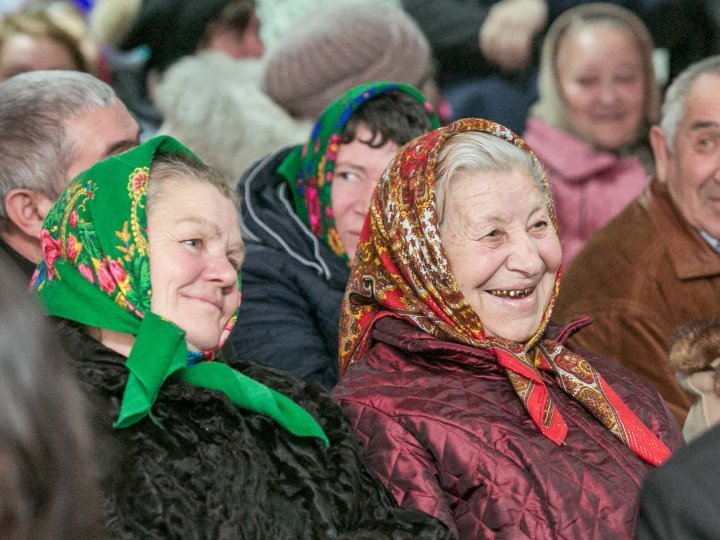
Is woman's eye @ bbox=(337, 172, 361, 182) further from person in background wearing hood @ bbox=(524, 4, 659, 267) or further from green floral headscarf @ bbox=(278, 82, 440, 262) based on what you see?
person in background wearing hood @ bbox=(524, 4, 659, 267)

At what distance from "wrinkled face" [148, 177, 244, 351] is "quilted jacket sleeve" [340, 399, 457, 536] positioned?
1.30ft

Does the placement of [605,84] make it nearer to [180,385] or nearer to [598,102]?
[598,102]

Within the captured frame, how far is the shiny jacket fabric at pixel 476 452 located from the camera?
2867mm

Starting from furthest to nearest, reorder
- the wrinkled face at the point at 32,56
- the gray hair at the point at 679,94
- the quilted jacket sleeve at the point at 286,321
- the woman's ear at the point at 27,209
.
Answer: the wrinkled face at the point at 32,56
the gray hair at the point at 679,94
the quilted jacket sleeve at the point at 286,321
the woman's ear at the point at 27,209

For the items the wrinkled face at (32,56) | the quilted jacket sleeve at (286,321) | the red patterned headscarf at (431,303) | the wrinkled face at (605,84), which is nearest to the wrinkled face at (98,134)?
the quilted jacket sleeve at (286,321)

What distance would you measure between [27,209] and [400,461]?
4.51 ft

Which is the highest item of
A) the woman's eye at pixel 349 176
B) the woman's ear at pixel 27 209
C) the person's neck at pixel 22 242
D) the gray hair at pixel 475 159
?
the gray hair at pixel 475 159

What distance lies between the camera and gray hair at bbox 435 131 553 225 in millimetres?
3158

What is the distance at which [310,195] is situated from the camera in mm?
4234

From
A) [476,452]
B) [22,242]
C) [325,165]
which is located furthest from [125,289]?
[325,165]

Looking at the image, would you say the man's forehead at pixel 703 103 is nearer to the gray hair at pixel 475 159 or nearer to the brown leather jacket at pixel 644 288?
the brown leather jacket at pixel 644 288

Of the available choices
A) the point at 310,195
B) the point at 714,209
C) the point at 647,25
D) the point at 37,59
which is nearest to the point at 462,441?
the point at 310,195

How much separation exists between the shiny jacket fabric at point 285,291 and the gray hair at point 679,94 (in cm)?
128

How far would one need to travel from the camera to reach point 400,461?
9.43 ft
